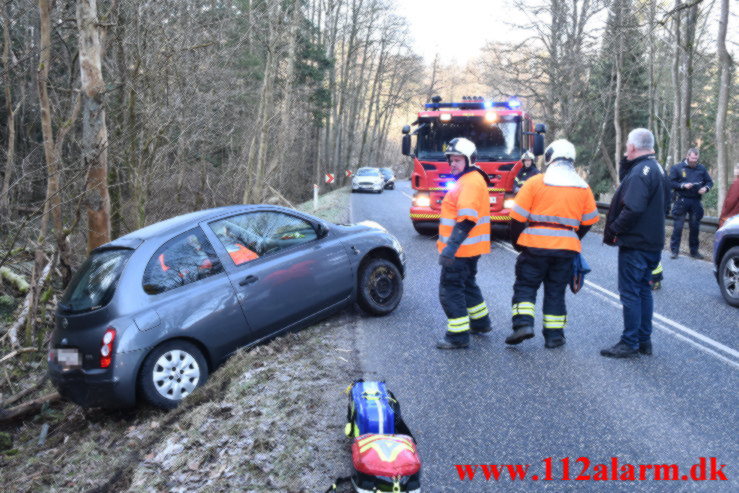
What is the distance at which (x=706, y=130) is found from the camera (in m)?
34.6

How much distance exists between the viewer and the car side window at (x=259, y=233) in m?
5.38

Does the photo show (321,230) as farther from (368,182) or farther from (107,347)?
(368,182)

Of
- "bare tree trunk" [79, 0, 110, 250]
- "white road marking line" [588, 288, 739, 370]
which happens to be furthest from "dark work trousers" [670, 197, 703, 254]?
"bare tree trunk" [79, 0, 110, 250]

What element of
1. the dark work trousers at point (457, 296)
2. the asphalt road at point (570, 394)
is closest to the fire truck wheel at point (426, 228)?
the asphalt road at point (570, 394)

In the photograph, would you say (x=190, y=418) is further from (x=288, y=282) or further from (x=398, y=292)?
(x=398, y=292)

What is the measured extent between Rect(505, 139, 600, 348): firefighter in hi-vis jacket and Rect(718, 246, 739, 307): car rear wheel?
3127mm

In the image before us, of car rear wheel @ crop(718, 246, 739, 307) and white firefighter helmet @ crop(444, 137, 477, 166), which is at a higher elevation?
white firefighter helmet @ crop(444, 137, 477, 166)

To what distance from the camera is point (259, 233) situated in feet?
18.6

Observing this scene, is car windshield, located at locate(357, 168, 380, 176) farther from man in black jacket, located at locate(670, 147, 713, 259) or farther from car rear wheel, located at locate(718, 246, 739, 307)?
car rear wheel, located at locate(718, 246, 739, 307)

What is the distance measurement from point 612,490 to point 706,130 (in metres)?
38.2

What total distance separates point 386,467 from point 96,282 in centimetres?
326

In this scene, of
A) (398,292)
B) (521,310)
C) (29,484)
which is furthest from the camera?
(398,292)

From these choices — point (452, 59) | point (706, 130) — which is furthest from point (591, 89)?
point (452, 59)
